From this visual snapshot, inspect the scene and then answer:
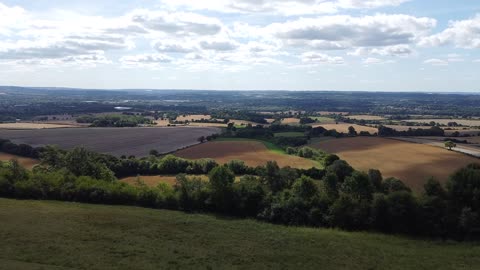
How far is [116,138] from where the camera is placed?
4833 inches

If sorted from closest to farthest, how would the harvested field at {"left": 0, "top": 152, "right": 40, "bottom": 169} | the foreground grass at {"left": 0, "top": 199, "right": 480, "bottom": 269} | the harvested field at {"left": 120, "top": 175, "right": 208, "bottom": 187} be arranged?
the foreground grass at {"left": 0, "top": 199, "right": 480, "bottom": 269}, the harvested field at {"left": 120, "top": 175, "right": 208, "bottom": 187}, the harvested field at {"left": 0, "top": 152, "right": 40, "bottom": 169}

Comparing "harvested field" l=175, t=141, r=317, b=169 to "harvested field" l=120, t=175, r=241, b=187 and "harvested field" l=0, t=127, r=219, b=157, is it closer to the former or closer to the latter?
"harvested field" l=0, t=127, r=219, b=157

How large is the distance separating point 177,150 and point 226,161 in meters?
19.7

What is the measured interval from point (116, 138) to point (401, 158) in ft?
241

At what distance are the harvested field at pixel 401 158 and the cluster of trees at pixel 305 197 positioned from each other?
46.9 feet

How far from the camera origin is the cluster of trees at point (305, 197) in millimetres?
47719

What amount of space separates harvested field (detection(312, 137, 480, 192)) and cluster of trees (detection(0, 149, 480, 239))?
1430 centimetres

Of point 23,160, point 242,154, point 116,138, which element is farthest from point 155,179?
point 116,138

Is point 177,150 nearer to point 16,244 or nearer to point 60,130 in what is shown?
point 60,130

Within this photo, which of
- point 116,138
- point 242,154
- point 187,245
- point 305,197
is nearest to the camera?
point 187,245

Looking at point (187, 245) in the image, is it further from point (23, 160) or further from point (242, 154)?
point (23, 160)

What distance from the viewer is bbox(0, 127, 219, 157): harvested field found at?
106 m

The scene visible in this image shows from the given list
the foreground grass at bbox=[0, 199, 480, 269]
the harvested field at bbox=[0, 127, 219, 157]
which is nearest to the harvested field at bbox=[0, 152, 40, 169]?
the harvested field at bbox=[0, 127, 219, 157]

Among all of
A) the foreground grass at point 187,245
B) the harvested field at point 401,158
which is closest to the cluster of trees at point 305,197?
the foreground grass at point 187,245
